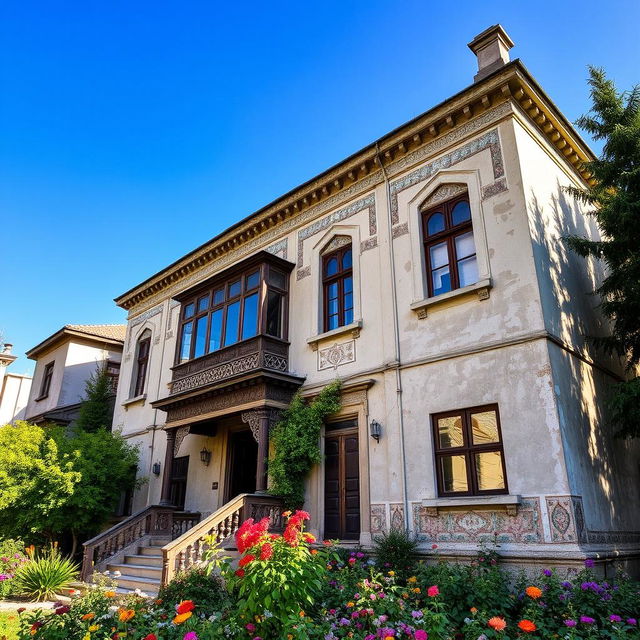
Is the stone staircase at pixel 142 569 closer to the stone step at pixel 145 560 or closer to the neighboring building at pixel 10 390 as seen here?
the stone step at pixel 145 560

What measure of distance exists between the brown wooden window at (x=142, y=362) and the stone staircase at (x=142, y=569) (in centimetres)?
662

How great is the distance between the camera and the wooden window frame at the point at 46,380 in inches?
945

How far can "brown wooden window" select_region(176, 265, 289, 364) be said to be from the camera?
13258 millimetres

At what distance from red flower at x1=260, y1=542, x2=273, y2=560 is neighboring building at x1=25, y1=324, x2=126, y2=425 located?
18.4 m

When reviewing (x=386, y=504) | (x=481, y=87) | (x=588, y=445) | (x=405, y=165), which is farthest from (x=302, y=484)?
(x=481, y=87)

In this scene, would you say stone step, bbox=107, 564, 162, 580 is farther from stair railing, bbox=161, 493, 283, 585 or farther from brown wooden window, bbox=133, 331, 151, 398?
brown wooden window, bbox=133, 331, 151, 398

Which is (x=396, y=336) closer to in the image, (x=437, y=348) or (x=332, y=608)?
(x=437, y=348)

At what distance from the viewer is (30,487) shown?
1291 cm

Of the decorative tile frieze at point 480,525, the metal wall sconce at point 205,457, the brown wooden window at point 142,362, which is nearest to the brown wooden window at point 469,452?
the decorative tile frieze at point 480,525

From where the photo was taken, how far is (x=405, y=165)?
40.0 ft

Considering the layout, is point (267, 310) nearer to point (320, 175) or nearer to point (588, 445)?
point (320, 175)

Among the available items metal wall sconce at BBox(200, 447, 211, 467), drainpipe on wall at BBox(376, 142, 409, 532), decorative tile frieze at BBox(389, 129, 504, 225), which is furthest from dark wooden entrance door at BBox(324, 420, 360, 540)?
decorative tile frieze at BBox(389, 129, 504, 225)

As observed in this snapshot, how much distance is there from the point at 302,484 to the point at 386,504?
2165 mm

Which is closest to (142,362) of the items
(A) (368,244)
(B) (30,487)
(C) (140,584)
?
(B) (30,487)
